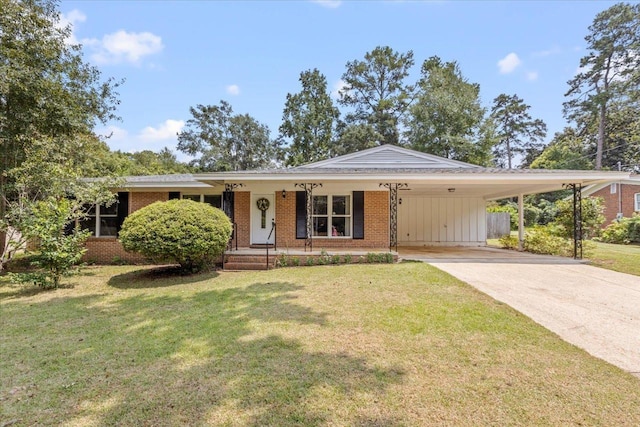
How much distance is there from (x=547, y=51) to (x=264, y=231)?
68.0ft

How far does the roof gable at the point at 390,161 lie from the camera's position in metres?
13.1

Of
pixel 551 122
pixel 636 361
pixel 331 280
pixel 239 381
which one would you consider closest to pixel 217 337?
pixel 239 381

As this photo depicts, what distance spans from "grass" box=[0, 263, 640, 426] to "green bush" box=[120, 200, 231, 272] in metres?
1.61

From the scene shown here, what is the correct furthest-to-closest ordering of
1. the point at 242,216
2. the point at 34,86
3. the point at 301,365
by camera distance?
the point at 242,216
the point at 34,86
the point at 301,365

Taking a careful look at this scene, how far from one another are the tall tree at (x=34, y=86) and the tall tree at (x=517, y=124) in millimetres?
41344

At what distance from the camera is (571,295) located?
5.83 m

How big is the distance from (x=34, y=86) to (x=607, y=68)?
40.0m

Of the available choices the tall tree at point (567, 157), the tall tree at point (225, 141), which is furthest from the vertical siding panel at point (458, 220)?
the tall tree at point (567, 157)

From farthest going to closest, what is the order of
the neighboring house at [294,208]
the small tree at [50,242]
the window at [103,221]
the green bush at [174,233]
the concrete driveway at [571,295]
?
the window at [103,221]
the neighboring house at [294,208]
the green bush at [174,233]
the small tree at [50,242]
the concrete driveway at [571,295]

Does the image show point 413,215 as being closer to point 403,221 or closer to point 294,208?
point 403,221

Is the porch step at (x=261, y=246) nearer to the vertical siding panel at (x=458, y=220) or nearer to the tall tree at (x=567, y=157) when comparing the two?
the vertical siding panel at (x=458, y=220)

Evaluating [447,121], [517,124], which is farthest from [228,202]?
[517,124]

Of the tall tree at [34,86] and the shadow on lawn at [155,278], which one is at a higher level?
the tall tree at [34,86]

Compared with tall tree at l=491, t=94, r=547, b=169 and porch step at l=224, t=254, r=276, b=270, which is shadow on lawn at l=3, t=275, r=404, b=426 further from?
tall tree at l=491, t=94, r=547, b=169
